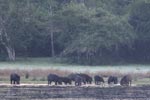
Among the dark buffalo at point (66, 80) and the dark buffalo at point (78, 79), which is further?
the dark buffalo at point (66, 80)

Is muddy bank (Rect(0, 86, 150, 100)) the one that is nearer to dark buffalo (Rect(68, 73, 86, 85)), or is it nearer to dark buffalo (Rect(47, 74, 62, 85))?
dark buffalo (Rect(68, 73, 86, 85))

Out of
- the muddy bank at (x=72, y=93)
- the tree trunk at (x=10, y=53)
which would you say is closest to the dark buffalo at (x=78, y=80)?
the muddy bank at (x=72, y=93)

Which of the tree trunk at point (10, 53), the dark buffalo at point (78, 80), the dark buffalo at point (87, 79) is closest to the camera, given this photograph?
the dark buffalo at point (78, 80)

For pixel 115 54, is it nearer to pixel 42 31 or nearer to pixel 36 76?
pixel 42 31

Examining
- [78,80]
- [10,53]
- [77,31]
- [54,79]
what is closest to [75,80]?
[78,80]

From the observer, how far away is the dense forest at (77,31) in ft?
273

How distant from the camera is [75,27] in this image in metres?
86.2

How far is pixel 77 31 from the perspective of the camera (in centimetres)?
8562

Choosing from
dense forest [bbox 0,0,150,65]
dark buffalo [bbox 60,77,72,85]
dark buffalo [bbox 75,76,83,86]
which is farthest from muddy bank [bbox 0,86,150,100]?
dense forest [bbox 0,0,150,65]

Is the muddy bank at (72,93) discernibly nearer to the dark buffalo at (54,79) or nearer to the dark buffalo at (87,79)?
the dark buffalo at (54,79)

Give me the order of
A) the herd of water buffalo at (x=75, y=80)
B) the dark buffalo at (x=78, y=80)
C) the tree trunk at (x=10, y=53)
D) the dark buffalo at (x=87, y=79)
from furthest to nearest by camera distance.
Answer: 1. the tree trunk at (x=10, y=53)
2. the dark buffalo at (x=87, y=79)
3. the herd of water buffalo at (x=75, y=80)
4. the dark buffalo at (x=78, y=80)

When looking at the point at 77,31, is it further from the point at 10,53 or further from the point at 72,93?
the point at 72,93

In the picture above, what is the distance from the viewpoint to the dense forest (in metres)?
83.1

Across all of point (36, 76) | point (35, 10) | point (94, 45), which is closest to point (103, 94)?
point (36, 76)
